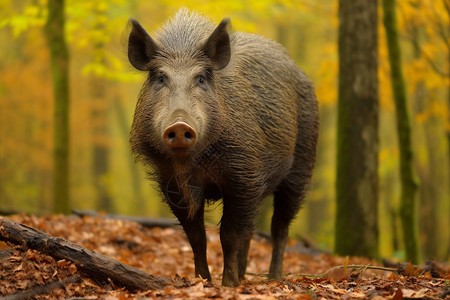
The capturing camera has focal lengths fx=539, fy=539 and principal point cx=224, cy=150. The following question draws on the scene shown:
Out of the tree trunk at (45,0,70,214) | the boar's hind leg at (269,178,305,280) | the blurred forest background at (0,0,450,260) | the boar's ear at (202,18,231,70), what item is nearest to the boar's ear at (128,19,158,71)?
the boar's ear at (202,18,231,70)

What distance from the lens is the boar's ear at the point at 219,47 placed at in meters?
4.60

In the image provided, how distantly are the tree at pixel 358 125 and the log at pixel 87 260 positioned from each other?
14.3 feet

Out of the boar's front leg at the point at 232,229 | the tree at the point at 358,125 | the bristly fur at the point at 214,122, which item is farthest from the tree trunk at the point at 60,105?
the boar's front leg at the point at 232,229

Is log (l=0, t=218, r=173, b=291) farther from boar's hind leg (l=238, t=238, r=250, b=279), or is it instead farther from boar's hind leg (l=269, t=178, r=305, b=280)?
boar's hind leg (l=269, t=178, r=305, b=280)

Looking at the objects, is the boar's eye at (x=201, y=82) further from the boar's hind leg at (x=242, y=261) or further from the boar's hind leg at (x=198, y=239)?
the boar's hind leg at (x=242, y=261)

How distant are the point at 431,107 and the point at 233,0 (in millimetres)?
5634

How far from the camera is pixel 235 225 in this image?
4.90 m

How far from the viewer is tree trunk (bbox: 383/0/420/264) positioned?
7.80m

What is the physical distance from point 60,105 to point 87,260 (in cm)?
540

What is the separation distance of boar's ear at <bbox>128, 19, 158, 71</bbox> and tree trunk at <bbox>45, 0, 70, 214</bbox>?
4449 millimetres


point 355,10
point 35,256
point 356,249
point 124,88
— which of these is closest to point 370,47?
point 355,10

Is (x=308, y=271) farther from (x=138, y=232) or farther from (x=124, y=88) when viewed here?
(x=124, y=88)

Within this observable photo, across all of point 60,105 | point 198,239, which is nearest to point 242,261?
point 198,239

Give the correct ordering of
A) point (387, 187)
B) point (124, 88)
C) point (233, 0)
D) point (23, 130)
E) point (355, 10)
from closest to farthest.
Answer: point (355, 10), point (233, 0), point (23, 130), point (387, 187), point (124, 88)
